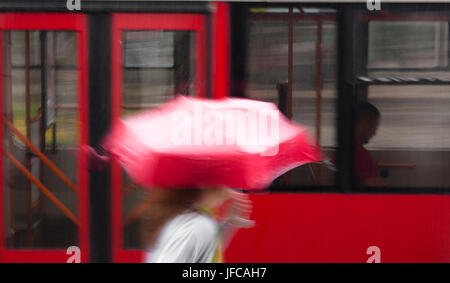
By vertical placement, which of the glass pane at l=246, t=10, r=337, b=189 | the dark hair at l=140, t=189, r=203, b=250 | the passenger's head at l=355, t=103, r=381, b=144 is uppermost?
the glass pane at l=246, t=10, r=337, b=189

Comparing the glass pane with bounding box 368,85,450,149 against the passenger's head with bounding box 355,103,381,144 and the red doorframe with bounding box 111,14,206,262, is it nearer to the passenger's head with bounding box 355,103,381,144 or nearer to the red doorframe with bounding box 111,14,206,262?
the passenger's head with bounding box 355,103,381,144

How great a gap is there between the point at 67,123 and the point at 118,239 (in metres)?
0.87

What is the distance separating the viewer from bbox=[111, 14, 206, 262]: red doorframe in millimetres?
4883

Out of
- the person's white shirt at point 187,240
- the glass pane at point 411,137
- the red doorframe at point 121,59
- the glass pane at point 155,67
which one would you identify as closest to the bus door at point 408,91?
the glass pane at point 411,137

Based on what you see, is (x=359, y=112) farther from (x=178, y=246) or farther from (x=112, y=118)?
(x=178, y=246)

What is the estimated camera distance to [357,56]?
489 centimetres

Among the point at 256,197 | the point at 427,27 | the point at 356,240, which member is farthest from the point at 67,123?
the point at 427,27

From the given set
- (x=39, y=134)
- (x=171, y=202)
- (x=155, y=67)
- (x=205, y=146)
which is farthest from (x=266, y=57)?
(x=205, y=146)

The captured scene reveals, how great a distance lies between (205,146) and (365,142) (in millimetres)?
2829

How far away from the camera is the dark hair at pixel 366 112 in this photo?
492cm

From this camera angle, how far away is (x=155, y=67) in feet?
16.2

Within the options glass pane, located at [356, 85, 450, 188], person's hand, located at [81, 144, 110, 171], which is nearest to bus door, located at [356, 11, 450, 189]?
glass pane, located at [356, 85, 450, 188]

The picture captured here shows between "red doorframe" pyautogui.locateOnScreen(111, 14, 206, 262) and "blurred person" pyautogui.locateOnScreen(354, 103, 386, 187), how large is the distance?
1081 millimetres
